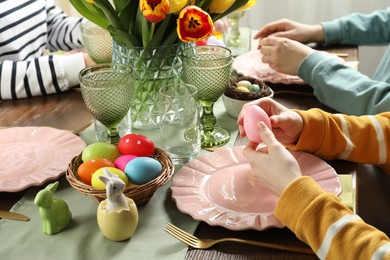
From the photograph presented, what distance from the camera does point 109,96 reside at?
905mm

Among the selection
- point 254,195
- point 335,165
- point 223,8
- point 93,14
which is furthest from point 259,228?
point 93,14

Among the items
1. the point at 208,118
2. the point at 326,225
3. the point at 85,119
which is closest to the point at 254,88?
the point at 208,118

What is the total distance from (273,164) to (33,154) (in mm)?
442

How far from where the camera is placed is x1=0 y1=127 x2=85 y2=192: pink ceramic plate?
2.77ft

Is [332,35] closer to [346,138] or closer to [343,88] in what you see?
[343,88]

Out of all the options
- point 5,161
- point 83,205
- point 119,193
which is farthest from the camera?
point 5,161

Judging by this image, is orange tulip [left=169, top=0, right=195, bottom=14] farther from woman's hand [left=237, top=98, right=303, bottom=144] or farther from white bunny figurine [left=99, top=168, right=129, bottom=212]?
white bunny figurine [left=99, top=168, right=129, bottom=212]

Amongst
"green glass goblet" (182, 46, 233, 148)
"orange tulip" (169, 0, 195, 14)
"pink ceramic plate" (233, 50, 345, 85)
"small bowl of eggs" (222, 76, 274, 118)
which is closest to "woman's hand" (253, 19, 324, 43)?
"pink ceramic plate" (233, 50, 345, 85)

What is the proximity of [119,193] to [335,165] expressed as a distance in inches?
15.7

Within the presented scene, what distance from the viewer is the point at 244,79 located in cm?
113

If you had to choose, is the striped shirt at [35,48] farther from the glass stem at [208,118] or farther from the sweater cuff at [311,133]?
the sweater cuff at [311,133]

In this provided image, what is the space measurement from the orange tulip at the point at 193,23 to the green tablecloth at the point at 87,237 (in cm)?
27

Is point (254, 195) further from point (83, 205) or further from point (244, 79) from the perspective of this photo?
point (244, 79)

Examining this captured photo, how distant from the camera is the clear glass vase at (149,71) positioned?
0.99 m
